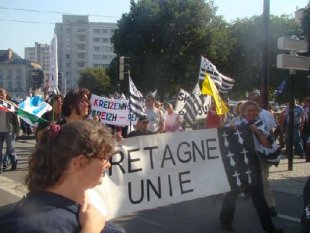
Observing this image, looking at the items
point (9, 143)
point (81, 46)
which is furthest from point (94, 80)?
point (9, 143)

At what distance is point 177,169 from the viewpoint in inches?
227

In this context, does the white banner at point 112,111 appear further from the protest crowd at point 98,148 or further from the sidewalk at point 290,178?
the sidewalk at point 290,178

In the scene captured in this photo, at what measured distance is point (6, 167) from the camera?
11562 mm

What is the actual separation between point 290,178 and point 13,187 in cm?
538

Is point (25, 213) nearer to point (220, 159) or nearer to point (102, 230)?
point (102, 230)

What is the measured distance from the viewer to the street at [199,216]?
6281 mm

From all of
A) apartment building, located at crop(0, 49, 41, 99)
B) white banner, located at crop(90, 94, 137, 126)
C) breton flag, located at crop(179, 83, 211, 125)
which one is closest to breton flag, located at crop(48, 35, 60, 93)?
white banner, located at crop(90, 94, 137, 126)

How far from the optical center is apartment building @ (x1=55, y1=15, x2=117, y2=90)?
15488cm

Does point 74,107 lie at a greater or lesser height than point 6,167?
greater

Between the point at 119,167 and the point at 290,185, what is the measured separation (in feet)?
16.8

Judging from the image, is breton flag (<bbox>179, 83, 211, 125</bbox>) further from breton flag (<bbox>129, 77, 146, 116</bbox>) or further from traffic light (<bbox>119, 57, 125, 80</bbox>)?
traffic light (<bbox>119, 57, 125, 80</bbox>)

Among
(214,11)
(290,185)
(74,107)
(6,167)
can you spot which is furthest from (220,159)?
(214,11)

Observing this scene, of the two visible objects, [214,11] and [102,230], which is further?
[214,11]

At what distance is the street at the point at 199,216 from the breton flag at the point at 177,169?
0.58 meters
